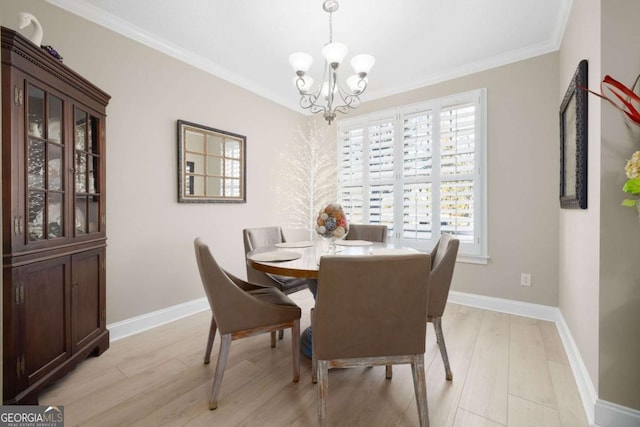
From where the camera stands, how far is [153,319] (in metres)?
2.63

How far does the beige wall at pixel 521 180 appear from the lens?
8.87 ft

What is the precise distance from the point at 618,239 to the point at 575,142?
0.87m

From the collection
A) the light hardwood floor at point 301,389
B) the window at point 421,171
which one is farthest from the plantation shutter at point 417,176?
the light hardwood floor at point 301,389

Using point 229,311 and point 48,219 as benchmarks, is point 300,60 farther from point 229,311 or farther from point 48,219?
point 48,219

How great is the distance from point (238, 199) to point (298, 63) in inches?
71.5

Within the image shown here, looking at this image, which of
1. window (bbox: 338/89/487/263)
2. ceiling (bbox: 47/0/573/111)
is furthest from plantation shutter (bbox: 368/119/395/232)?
ceiling (bbox: 47/0/573/111)

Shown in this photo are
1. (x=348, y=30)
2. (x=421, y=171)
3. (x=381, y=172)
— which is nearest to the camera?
(x=348, y=30)

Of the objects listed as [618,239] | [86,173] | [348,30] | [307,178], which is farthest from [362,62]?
[307,178]

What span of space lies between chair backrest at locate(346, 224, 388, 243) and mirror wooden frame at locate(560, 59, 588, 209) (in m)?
1.44

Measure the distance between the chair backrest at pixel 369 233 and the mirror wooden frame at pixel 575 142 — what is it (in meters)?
1.44

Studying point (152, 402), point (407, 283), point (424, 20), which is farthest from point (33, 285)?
point (424, 20)

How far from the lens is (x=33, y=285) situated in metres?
1.55

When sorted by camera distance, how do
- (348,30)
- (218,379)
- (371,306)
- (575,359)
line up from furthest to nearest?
(348,30) < (575,359) < (218,379) < (371,306)

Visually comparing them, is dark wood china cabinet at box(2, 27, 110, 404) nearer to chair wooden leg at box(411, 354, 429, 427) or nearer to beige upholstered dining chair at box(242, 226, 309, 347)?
beige upholstered dining chair at box(242, 226, 309, 347)
